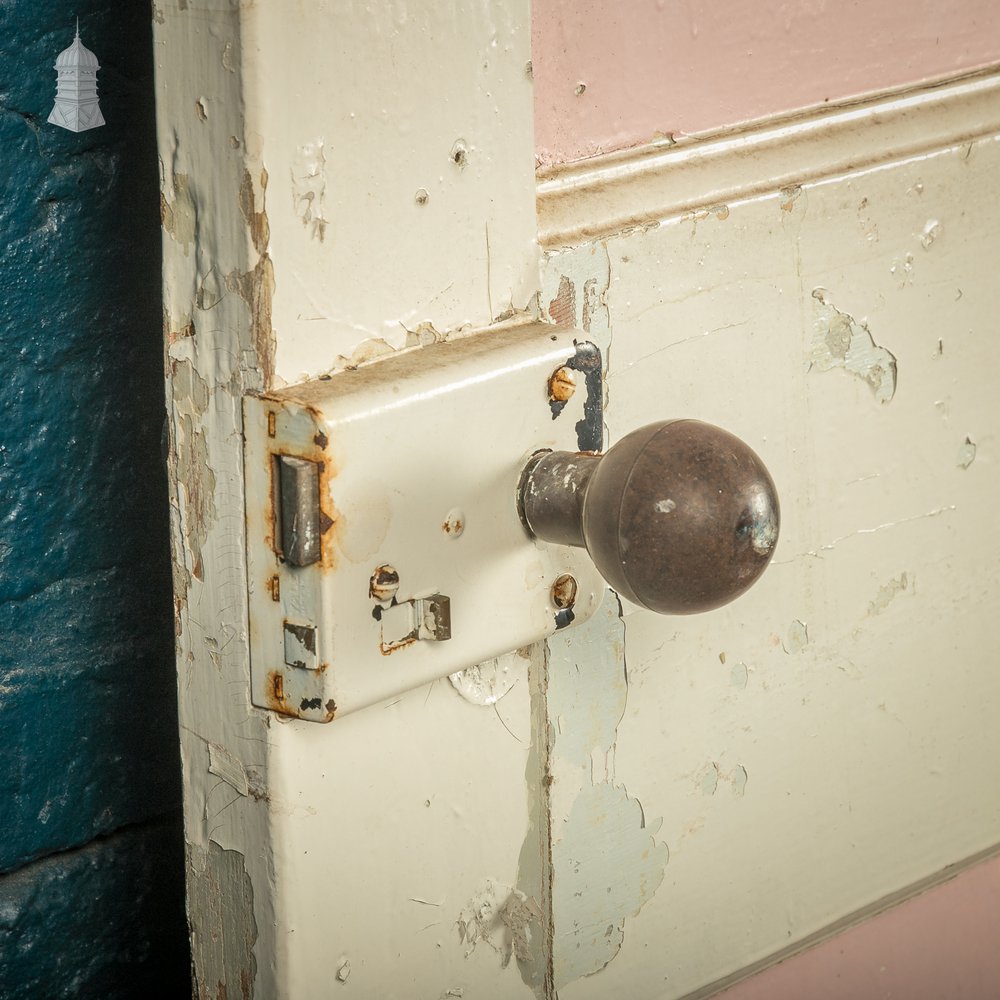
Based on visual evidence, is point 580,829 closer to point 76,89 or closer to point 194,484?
point 194,484

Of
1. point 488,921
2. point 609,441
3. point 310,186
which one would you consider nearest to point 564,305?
point 609,441

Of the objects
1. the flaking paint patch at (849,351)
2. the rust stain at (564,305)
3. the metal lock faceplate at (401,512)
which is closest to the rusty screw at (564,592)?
the metal lock faceplate at (401,512)

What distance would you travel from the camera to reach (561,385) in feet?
1.89

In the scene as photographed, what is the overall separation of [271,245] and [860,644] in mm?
476

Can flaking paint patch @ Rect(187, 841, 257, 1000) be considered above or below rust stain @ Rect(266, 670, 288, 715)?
below

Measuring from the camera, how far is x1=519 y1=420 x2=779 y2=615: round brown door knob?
0.49m

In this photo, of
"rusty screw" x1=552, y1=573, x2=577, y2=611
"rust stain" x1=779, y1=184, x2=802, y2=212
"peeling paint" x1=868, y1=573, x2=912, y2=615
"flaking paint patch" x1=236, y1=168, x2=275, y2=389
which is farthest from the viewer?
"peeling paint" x1=868, y1=573, x2=912, y2=615

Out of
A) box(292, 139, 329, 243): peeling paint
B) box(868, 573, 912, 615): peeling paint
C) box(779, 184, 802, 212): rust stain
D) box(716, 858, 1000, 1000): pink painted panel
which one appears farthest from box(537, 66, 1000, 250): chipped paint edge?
box(716, 858, 1000, 1000): pink painted panel

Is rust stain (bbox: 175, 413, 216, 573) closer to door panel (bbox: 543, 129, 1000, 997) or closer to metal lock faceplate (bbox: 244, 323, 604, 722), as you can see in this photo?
metal lock faceplate (bbox: 244, 323, 604, 722)

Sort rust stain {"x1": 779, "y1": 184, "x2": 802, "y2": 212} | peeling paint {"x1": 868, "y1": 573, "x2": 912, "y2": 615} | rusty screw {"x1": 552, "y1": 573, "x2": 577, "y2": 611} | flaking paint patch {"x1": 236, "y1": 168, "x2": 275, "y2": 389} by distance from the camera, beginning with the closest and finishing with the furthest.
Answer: flaking paint patch {"x1": 236, "y1": 168, "x2": 275, "y2": 389} → rusty screw {"x1": 552, "y1": 573, "x2": 577, "y2": 611} → rust stain {"x1": 779, "y1": 184, "x2": 802, "y2": 212} → peeling paint {"x1": 868, "y1": 573, "x2": 912, "y2": 615}

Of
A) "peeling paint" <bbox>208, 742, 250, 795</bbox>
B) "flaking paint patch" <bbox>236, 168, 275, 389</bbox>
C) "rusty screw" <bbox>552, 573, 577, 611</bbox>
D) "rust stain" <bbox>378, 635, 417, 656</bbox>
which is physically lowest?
"peeling paint" <bbox>208, 742, 250, 795</bbox>

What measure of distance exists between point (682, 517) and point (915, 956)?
0.62m

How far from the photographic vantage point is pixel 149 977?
2.30 feet

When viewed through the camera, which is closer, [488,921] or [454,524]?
[454,524]
